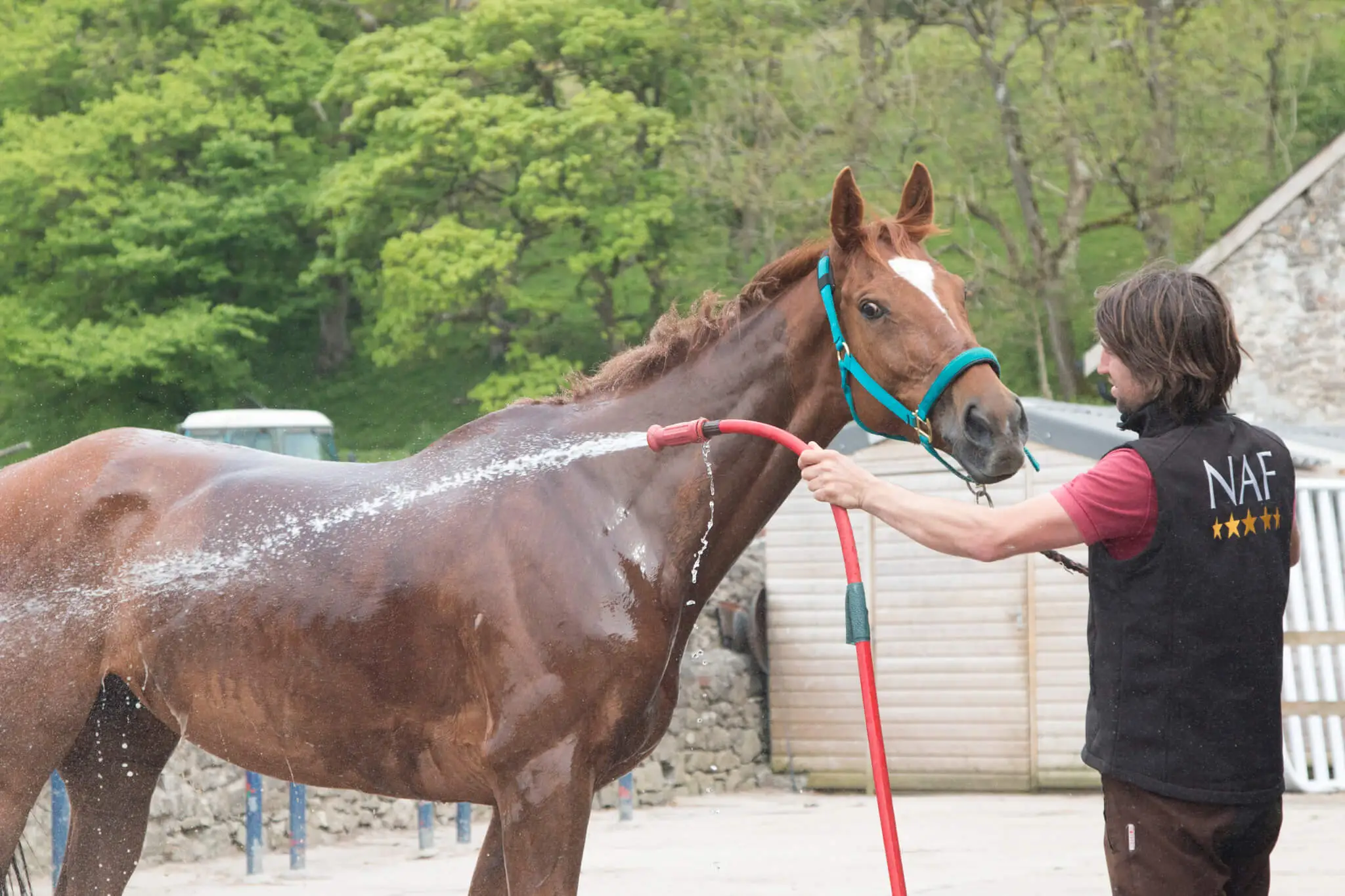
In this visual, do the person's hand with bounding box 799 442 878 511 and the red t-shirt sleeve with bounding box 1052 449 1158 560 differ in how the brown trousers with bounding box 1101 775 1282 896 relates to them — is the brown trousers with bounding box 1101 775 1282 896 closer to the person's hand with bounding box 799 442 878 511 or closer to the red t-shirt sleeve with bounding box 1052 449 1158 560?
the red t-shirt sleeve with bounding box 1052 449 1158 560

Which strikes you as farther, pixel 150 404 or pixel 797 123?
pixel 150 404

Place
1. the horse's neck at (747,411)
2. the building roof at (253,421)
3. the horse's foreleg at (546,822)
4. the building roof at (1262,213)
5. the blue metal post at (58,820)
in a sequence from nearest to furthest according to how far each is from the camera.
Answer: the horse's foreleg at (546,822), the horse's neck at (747,411), the blue metal post at (58,820), the building roof at (1262,213), the building roof at (253,421)

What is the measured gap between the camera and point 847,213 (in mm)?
3512

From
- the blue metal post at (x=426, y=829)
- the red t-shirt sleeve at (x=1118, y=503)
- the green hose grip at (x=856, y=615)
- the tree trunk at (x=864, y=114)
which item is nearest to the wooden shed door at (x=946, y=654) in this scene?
the blue metal post at (x=426, y=829)

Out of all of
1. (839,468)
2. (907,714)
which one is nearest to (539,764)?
(839,468)

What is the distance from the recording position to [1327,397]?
16438 mm

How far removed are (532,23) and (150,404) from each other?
1075cm

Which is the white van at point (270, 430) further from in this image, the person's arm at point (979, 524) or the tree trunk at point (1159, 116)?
the person's arm at point (979, 524)

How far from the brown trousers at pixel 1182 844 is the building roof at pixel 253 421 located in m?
17.0

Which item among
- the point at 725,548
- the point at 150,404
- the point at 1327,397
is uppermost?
the point at 150,404

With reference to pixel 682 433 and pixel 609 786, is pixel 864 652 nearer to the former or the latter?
pixel 682 433

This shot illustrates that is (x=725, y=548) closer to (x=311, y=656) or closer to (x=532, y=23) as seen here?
(x=311, y=656)

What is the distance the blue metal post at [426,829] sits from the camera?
8.88 meters

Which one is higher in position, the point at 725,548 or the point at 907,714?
the point at 725,548
